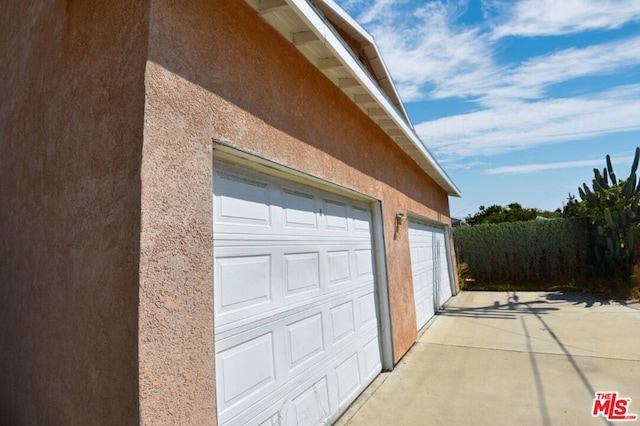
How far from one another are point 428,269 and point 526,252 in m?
8.87

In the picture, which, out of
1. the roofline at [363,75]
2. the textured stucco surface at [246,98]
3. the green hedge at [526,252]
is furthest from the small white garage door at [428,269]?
the green hedge at [526,252]

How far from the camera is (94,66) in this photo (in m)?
2.67

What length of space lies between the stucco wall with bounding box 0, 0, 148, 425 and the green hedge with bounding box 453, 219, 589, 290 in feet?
55.3

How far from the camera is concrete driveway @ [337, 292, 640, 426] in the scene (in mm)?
4184

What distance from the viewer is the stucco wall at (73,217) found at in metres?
2.16

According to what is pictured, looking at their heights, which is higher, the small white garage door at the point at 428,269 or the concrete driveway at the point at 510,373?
the small white garage door at the point at 428,269

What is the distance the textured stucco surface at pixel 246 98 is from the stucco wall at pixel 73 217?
20 cm

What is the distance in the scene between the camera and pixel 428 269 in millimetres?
10242

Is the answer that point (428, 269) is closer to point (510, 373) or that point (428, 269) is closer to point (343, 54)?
point (510, 373)

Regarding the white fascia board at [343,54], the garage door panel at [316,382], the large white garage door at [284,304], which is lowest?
the garage door panel at [316,382]

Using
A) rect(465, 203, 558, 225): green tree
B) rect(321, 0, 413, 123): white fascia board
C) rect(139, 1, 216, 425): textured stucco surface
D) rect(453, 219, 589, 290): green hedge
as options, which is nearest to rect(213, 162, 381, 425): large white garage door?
rect(139, 1, 216, 425): textured stucco surface

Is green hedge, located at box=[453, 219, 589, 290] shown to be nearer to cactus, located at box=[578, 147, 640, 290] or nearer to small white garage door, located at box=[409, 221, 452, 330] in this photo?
cactus, located at box=[578, 147, 640, 290]

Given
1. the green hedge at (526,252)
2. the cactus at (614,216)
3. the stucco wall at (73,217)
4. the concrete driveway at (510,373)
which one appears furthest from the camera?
the green hedge at (526,252)

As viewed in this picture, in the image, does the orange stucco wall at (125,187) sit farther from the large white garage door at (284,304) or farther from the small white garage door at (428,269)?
the small white garage door at (428,269)
